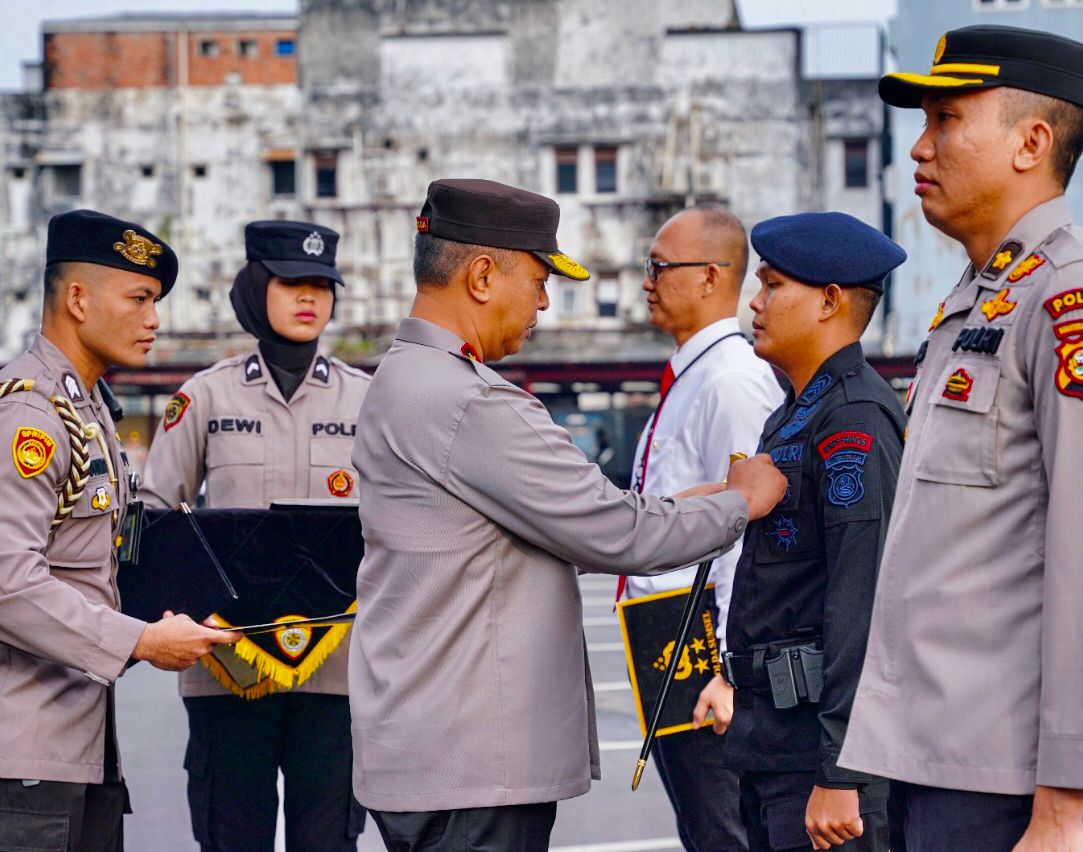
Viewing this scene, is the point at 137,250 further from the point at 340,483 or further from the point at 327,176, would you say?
the point at 327,176

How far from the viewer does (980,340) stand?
2.55 meters

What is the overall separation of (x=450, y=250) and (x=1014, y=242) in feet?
4.06

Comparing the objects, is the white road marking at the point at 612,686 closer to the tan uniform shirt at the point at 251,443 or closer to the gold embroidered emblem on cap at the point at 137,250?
the tan uniform shirt at the point at 251,443

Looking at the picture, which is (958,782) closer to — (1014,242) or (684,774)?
(1014,242)

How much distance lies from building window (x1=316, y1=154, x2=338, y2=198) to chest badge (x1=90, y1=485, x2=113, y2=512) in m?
31.3

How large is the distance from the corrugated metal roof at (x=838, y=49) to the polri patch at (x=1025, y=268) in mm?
32455

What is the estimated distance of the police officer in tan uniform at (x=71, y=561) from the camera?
11.7ft

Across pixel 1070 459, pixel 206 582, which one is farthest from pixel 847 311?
pixel 206 582

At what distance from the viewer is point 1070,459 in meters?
2.33

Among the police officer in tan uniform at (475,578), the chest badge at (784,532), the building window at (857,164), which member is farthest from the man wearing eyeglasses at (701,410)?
the building window at (857,164)

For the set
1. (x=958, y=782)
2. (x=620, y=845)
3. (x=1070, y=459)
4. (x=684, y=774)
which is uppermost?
(x=1070, y=459)

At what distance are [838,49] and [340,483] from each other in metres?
31.2

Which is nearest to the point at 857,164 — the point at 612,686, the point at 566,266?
the point at 612,686

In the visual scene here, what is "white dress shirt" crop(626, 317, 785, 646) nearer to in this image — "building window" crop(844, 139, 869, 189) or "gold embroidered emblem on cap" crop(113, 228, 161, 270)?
"gold embroidered emblem on cap" crop(113, 228, 161, 270)
